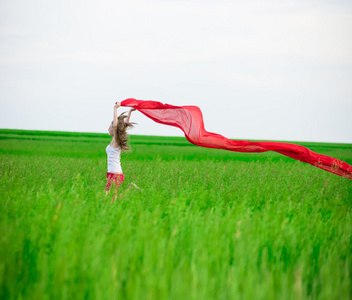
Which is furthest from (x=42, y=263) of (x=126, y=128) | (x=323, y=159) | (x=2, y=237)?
(x=323, y=159)

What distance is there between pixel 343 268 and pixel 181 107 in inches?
170

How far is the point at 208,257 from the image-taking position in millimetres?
2951

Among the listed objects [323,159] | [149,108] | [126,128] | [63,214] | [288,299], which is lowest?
[288,299]

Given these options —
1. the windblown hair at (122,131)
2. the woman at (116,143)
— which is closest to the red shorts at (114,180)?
the woman at (116,143)

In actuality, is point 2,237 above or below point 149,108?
below

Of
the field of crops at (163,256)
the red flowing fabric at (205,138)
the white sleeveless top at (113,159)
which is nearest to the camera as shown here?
the field of crops at (163,256)

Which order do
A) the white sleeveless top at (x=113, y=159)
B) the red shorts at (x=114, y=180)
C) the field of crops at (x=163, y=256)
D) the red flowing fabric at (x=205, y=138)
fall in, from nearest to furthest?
the field of crops at (x=163, y=256), the red shorts at (x=114, y=180), the white sleeveless top at (x=113, y=159), the red flowing fabric at (x=205, y=138)

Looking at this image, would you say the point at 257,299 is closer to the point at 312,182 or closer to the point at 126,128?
the point at 126,128

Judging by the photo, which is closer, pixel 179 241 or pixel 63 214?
pixel 179 241

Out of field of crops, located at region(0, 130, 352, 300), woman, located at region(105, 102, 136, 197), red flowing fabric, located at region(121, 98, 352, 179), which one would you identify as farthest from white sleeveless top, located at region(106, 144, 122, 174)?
field of crops, located at region(0, 130, 352, 300)

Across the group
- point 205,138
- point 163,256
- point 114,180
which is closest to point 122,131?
point 114,180

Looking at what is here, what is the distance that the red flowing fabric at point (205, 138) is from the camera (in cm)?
639

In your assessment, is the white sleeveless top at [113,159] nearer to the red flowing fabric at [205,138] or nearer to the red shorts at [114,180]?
the red shorts at [114,180]

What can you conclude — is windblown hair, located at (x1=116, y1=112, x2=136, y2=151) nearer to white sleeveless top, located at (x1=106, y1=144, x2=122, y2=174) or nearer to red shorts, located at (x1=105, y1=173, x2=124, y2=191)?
white sleeveless top, located at (x1=106, y1=144, x2=122, y2=174)
